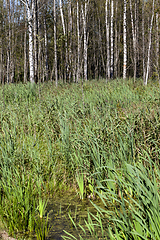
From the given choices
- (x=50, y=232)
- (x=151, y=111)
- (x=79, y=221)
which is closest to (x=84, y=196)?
(x=79, y=221)

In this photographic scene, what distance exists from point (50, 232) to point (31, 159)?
93cm

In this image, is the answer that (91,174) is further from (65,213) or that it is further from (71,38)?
(71,38)

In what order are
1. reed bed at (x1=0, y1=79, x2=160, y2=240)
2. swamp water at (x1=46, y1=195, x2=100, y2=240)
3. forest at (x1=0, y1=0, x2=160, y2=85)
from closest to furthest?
1. reed bed at (x1=0, y1=79, x2=160, y2=240)
2. swamp water at (x1=46, y1=195, x2=100, y2=240)
3. forest at (x1=0, y1=0, x2=160, y2=85)

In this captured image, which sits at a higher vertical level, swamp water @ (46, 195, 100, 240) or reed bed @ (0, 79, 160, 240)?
reed bed @ (0, 79, 160, 240)

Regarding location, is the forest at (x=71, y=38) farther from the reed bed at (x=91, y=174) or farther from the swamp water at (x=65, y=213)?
the swamp water at (x=65, y=213)

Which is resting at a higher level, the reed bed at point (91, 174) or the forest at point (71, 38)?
the forest at point (71, 38)

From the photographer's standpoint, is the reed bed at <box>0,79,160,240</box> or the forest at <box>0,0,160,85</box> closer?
the reed bed at <box>0,79,160,240</box>

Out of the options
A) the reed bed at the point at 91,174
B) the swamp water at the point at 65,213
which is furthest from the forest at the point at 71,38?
the swamp water at the point at 65,213

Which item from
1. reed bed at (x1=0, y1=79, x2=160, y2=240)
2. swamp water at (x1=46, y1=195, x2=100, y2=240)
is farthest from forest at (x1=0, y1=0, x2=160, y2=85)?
swamp water at (x1=46, y1=195, x2=100, y2=240)

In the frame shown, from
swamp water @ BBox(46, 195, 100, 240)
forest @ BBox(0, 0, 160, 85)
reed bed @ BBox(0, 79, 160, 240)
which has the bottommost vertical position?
swamp water @ BBox(46, 195, 100, 240)

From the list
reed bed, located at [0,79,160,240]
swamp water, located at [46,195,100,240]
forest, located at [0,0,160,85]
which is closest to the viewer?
reed bed, located at [0,79,160,240]

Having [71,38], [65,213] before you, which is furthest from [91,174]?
[71,38]

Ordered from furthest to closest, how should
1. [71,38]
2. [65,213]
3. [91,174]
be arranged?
[71,38] < [65,213] < [91,174]

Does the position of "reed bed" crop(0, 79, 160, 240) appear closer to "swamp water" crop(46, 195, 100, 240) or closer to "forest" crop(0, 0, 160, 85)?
"swamp water" crop(46, 195, 100, 240)
